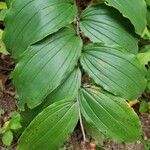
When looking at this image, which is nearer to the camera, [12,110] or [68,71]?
[68,71]

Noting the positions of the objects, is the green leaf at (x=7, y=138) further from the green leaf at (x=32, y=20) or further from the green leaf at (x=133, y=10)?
the green leaf at (x=133, y=10)

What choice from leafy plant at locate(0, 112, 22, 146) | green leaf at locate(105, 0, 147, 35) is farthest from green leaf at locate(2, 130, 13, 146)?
green leaf at locate(105, 0, 147, 35)

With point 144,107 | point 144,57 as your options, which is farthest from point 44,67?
point 144,107

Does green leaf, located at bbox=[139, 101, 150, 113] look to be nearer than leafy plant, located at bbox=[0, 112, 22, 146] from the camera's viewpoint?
No

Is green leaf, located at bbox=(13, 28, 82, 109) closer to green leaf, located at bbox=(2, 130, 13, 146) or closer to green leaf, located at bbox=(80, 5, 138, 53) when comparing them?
green leaf, located at bbox=(80, 5, 138, 53)

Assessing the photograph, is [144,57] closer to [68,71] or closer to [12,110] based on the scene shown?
[68,71]

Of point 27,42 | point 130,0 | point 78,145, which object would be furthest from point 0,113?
point 130,0
